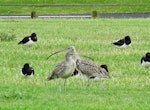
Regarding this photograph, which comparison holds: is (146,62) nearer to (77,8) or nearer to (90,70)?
(90,70)

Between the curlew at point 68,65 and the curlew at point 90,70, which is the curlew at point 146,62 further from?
the curlew at point 68,65

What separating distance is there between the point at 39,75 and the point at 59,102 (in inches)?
163

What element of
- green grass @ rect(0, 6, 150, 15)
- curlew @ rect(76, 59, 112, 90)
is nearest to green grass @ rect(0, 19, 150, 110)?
curlew @ rect(76, 59, 112, 90)

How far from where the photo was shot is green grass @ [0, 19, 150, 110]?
39.0 feet

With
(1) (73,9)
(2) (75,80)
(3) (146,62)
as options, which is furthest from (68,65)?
(1) (73,9)

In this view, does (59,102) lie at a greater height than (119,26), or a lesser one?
lesser

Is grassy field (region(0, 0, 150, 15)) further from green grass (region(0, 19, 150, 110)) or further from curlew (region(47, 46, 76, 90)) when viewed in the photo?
curlew (region(47, 46, 76, 90))

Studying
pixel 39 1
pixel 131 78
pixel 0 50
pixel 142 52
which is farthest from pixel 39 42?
pixel 39 1

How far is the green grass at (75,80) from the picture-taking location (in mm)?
11898

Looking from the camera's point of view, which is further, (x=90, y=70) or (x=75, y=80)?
(x=75, y=80)

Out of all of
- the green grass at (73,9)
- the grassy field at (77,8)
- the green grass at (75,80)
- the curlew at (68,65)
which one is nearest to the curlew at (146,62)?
the green grass at (75,80)

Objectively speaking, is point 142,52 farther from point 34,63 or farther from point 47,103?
point 47,103

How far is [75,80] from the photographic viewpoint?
15.2m

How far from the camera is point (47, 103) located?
467 inches
